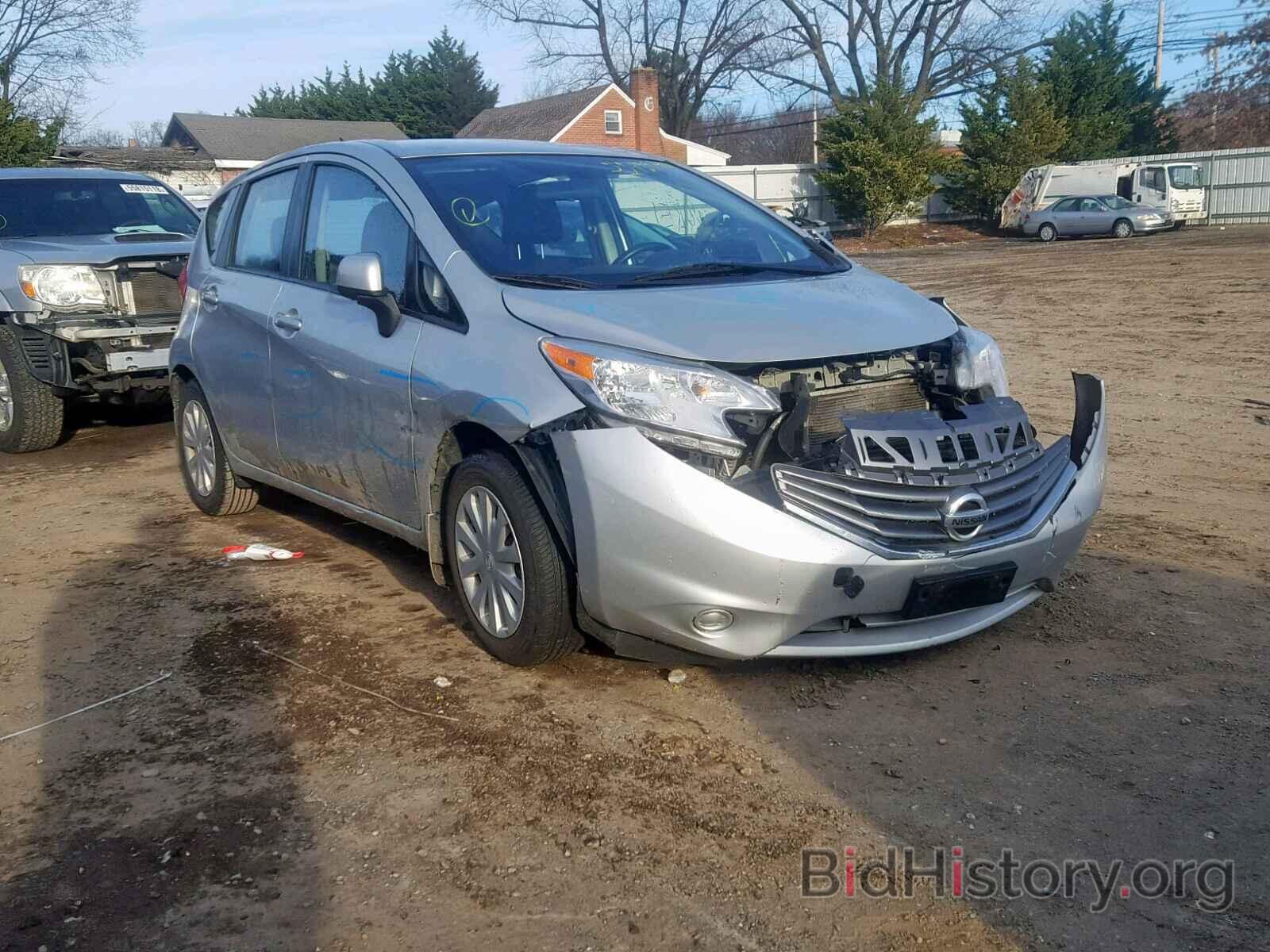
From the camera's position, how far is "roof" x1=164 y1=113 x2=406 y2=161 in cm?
5156

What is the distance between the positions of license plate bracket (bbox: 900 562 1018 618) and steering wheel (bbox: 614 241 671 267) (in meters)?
1.71

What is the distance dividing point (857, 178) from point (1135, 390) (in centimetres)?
3010

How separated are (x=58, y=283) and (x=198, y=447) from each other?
2631 millimetres

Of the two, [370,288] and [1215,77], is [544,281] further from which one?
[1215,77]

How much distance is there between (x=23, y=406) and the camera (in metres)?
8.57

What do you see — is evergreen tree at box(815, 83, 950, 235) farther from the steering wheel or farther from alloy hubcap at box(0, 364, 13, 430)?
the steering wheel

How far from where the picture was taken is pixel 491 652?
4.36m

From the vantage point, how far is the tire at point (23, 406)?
27.9 feet

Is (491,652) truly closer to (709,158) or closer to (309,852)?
(309,852)

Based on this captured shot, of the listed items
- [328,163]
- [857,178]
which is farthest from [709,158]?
[328,163]

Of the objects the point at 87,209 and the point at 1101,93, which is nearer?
the point at 87,209

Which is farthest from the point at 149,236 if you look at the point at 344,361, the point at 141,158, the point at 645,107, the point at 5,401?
the point at 645,107

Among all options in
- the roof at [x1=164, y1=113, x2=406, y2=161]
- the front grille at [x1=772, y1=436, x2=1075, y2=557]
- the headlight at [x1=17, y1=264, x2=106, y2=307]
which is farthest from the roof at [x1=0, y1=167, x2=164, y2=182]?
the roof at [x1=164, y1=113, x2=406, y2=161]

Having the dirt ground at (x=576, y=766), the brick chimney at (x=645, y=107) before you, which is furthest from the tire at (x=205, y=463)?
the brick chimney at (x=645, y=107)
